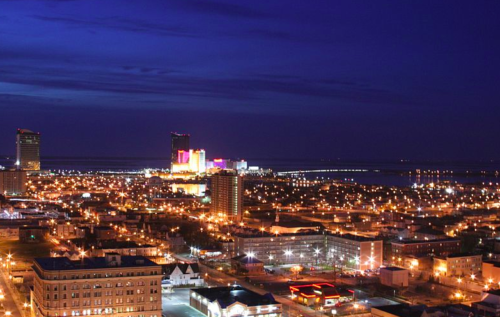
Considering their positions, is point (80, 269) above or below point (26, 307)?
above

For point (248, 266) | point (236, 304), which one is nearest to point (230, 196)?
point (248, 266)

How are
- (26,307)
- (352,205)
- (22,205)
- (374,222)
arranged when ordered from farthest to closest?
(352,205) < (22,205) < (374,222) < (26,307)

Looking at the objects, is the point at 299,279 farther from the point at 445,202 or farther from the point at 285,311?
the point at 445,202

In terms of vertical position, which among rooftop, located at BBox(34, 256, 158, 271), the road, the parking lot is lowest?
the parking lot

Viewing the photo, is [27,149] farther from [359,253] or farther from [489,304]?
[489,304]

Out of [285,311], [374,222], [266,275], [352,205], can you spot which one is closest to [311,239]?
[266,275]

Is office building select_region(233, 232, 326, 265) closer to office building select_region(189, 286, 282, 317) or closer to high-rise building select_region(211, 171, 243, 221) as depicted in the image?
office building select_region(189, 286, 282, 317)

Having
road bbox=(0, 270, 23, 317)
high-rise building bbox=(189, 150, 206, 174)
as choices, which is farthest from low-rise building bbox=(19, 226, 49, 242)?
high-rise building bbox=(189, 150, 206, 174)
